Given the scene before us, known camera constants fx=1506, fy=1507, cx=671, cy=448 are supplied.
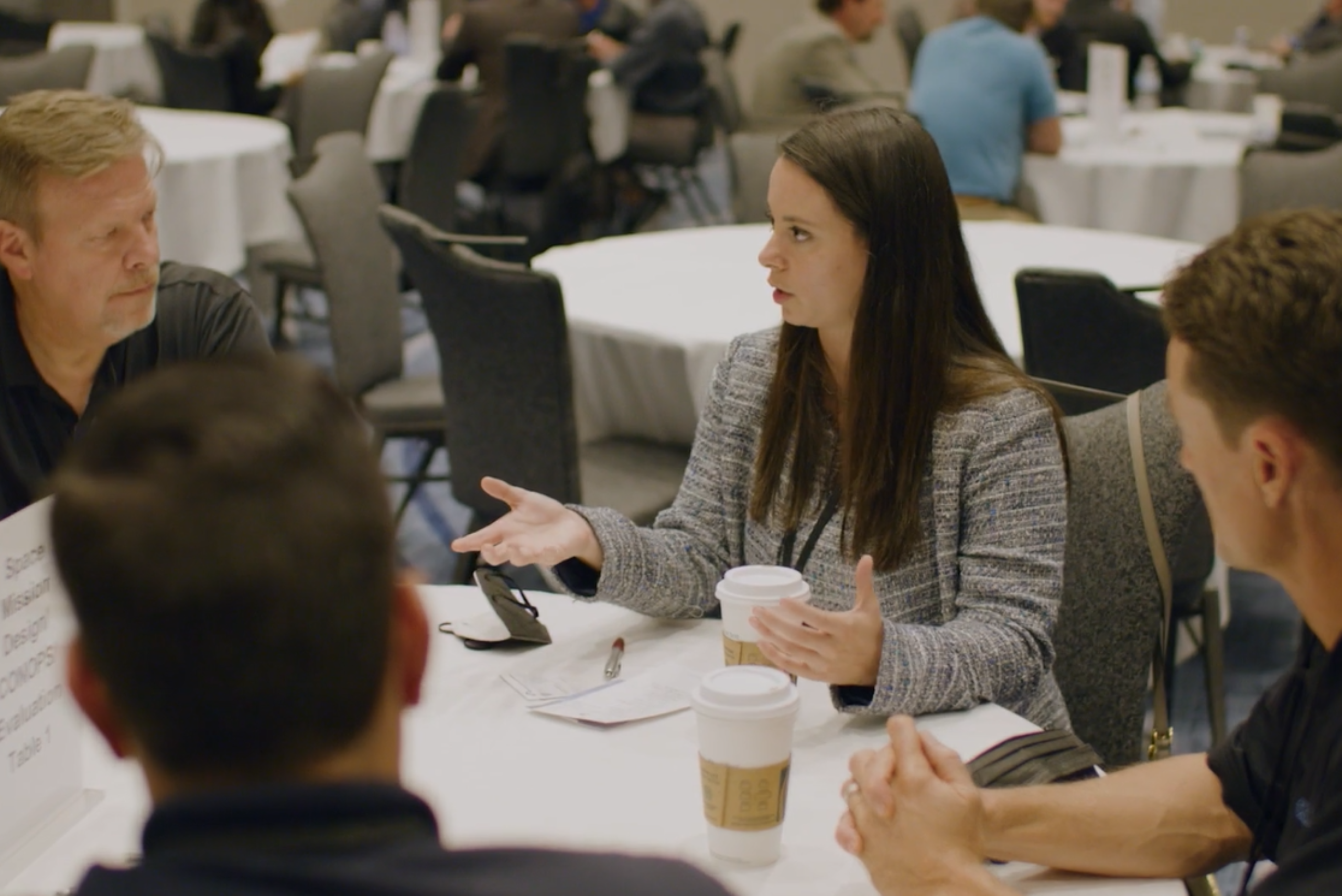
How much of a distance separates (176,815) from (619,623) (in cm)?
125

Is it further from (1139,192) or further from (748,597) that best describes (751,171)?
(748,597)

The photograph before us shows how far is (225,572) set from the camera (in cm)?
59

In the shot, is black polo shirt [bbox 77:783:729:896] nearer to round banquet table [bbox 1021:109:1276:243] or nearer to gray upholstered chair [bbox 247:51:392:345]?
round banquet table [bbox 1021:109:1276:243]

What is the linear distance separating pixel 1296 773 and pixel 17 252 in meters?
1.70

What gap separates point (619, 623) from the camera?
1842mm

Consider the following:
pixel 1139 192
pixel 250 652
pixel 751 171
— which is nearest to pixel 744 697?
pixel 250 652

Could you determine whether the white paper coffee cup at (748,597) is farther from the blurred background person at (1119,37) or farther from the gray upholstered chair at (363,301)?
the blurred background person at (1119,37)

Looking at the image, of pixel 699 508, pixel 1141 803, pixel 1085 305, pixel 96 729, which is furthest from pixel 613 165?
pixel 96 729

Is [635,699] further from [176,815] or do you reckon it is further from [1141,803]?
[176,815]

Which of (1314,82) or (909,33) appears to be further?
(909,33)

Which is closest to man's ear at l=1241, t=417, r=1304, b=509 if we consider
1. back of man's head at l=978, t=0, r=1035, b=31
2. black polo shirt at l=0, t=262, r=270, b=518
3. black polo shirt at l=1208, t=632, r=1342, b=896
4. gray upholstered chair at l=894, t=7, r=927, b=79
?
black polo shirt at l=1208, t=632, r=1342, b=896

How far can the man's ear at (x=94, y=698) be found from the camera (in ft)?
2.08

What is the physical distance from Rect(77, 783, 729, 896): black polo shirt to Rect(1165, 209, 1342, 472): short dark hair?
2.49 feet

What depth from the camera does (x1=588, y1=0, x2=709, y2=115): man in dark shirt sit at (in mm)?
7336
